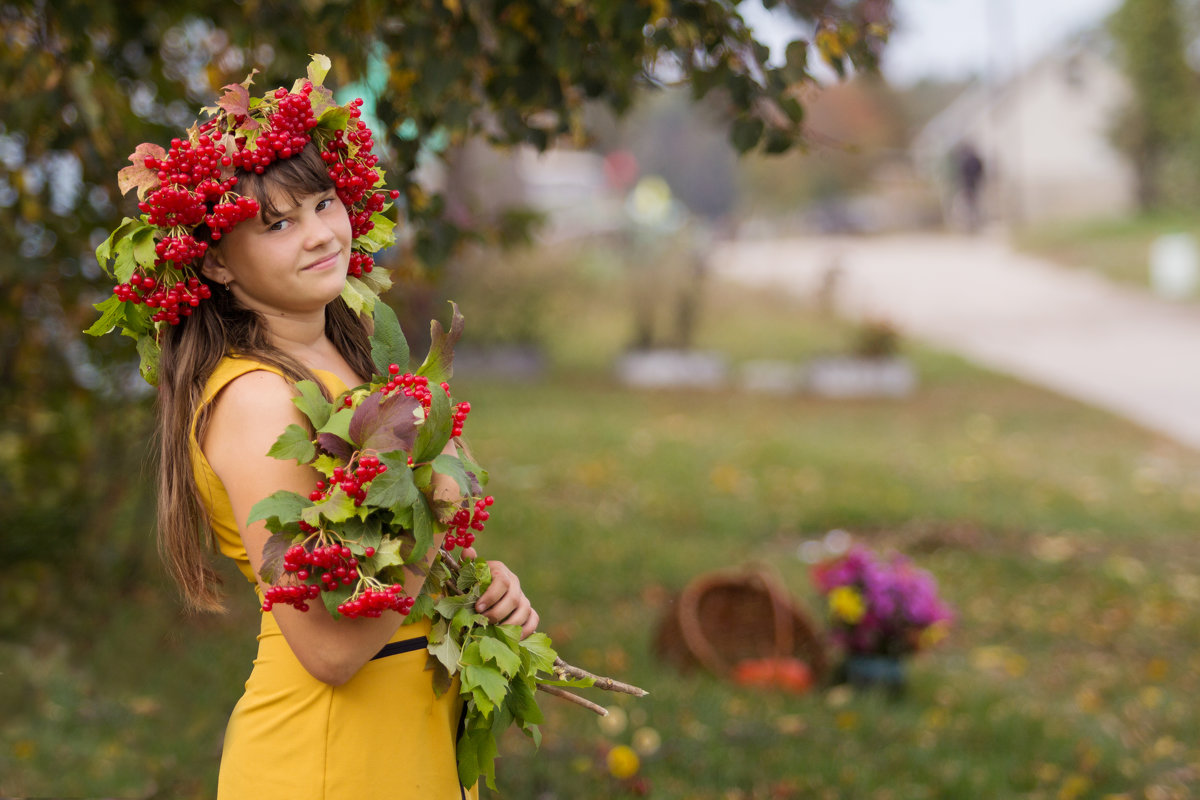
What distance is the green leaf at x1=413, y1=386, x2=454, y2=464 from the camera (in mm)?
1506

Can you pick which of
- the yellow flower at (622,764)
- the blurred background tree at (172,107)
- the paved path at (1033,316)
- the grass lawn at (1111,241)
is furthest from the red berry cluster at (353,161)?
the grass lawn at (1111,241)

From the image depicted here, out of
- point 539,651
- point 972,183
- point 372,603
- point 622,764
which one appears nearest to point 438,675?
point 539,651

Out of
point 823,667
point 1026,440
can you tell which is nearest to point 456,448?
point 823,667

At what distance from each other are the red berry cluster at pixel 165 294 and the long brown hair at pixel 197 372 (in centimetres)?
4

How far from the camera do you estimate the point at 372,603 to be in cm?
145

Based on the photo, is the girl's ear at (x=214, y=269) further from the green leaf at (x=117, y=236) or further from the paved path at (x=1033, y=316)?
the paved path at (x=1033, y=316)

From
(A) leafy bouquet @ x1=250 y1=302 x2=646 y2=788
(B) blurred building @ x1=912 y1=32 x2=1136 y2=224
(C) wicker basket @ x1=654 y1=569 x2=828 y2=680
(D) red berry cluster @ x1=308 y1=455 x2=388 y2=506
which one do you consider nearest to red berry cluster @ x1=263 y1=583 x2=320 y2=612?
(A) leafy bouquet @ x1=250 y1=302 x2=646 y2=788

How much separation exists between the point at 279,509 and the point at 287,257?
0.38m

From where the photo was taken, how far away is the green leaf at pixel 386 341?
1656 mm

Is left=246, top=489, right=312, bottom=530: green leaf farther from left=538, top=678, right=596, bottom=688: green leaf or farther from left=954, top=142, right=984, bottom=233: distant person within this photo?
left=954, top=142, right=984, bottom=233: distant person

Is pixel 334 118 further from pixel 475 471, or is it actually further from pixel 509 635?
pixel 509 635

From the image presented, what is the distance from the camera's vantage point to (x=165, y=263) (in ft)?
5.28

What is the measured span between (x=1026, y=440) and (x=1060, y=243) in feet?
52.9

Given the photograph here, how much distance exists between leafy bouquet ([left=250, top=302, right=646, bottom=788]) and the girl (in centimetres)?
5
